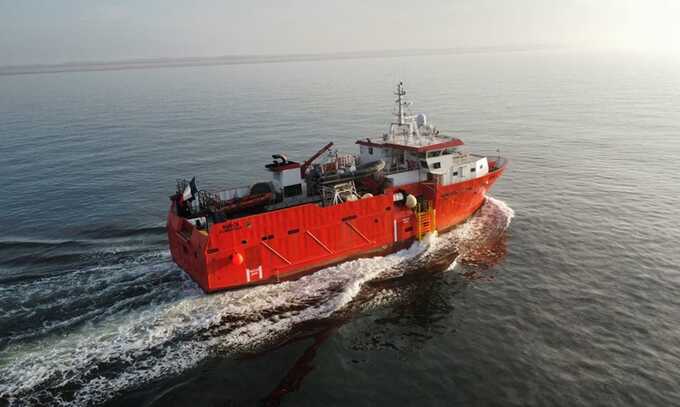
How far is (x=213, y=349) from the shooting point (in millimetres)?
15258

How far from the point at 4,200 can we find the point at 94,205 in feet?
22.8

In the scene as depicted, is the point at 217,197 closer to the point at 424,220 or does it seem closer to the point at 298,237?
the point at 298,237

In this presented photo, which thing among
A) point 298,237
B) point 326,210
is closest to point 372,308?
point 298,237

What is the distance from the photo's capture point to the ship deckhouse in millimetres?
23703

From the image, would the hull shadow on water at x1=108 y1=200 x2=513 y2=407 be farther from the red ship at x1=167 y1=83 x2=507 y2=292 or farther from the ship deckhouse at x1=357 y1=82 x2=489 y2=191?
the ship deckhouse at x1=357 y1=82 x2=489 y2=191

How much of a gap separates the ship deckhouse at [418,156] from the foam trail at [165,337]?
213 inches

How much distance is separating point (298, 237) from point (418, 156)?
830 cm

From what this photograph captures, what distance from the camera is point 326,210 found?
20.2m

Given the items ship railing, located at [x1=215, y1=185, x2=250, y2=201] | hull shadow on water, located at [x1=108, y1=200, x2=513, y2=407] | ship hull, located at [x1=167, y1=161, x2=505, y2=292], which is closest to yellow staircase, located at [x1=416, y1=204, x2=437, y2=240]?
ship hull, located at [x1=167, y1=161, x2=505, y2=292]

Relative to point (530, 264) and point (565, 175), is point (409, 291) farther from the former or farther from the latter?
point (565, 175)

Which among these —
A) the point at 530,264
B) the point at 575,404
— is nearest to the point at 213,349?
the point at 575,404

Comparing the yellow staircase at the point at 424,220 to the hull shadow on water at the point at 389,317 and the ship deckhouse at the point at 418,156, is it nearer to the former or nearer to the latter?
the hull shadow on water at the point at 389,317

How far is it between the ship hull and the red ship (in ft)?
0.14

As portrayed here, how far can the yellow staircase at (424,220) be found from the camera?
75.5 ft
